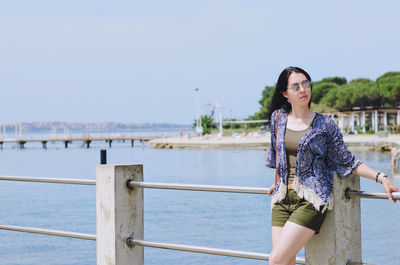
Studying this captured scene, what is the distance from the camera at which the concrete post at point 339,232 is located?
299 centimetres

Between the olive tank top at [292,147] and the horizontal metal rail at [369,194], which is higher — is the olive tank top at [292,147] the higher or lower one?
the higher one

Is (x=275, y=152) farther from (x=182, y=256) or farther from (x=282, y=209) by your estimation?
A: (x=182, y=256)

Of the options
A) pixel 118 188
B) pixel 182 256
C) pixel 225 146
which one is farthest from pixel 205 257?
pixel 225 146

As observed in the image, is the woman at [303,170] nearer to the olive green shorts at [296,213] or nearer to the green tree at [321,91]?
the olive green shorts at [296,213]

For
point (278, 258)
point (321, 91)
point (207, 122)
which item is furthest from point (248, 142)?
point (278, 258)

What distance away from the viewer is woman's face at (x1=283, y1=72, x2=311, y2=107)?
10.4 feet

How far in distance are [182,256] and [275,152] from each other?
16.3 meters

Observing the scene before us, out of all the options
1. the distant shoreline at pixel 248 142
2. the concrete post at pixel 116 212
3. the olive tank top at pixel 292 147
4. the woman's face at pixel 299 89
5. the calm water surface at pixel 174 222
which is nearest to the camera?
the olive tank top at pixel 292 147

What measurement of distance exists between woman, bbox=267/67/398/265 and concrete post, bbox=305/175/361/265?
6cm

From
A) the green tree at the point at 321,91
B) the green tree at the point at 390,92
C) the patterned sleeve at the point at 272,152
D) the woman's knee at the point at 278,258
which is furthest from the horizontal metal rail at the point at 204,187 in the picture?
the green tree at the point at 321,91

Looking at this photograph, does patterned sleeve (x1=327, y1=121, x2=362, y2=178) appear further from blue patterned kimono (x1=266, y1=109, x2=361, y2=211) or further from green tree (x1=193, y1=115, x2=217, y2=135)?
green tree (x1=193, y1=115, x2=217, y2=135)

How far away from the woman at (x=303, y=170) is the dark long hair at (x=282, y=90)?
0.24 ft

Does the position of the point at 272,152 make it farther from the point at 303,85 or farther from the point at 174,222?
the point at 174,222

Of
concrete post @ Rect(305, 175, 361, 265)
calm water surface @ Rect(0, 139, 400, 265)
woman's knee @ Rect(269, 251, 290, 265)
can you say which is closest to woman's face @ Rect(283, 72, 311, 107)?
concrete post @ Rect(305, 175, 361, 265)
